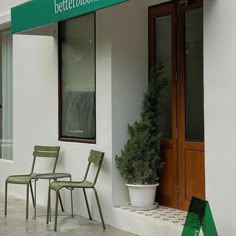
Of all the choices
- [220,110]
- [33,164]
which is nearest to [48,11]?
[33,164]

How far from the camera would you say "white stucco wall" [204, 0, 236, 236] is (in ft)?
18.5

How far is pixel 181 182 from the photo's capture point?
23.8ft

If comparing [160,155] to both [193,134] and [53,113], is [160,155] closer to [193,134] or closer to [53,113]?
[193,134]

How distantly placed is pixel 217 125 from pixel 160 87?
5.68ft

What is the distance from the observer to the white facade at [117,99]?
5727 mm

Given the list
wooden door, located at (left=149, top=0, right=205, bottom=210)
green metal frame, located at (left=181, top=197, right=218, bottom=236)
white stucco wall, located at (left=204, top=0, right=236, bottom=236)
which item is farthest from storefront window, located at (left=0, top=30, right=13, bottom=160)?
green metal frame, located at (left=181, top=197, right=218, bottom=236)

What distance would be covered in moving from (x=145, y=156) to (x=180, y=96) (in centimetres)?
87

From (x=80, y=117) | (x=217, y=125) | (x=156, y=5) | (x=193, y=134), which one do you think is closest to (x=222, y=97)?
(x=217, y=125)

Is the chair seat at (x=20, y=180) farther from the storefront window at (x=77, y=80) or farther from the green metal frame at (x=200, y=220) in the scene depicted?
the green metal frame at (x=200, y=220)

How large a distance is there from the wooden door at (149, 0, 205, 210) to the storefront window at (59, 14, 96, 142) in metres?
1.03

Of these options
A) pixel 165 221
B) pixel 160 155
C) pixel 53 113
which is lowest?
pixel 165 221

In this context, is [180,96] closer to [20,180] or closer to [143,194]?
[143,194]

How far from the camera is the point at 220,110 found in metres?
5.80

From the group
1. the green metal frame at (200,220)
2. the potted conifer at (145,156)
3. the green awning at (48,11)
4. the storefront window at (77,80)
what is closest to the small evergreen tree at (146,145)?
the potted conifer at (145,156)
